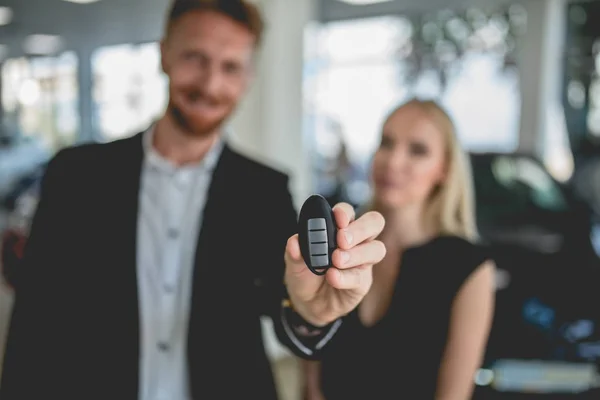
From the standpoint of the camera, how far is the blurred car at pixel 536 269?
247cm

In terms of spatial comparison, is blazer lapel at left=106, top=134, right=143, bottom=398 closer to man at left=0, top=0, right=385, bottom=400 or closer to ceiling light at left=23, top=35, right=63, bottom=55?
man at left=0, top=0, right=385, bottom=400

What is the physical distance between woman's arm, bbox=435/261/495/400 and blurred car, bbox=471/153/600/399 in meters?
0.78

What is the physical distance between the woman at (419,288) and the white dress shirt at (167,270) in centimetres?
43

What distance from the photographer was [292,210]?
4.30 feet

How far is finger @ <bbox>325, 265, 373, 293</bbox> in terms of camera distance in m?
0.74

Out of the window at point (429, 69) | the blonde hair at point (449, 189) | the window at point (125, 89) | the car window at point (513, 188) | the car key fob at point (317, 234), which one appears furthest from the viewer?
the window at point (429, 69)

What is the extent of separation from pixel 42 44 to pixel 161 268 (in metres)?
2.31

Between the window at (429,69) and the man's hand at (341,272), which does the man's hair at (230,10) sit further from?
the window at (429,69)

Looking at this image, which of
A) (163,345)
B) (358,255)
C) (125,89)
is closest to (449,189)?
(163,345)

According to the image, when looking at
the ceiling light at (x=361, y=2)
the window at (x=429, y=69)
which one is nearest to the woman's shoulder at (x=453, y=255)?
the window at (x=429, y=69)

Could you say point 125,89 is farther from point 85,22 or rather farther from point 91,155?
point 91,155

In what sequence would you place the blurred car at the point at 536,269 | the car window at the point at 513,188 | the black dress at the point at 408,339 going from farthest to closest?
the car window at the point at 513,188 < the blurred car at the point at 536,269 < the black dress at the point at 408,339

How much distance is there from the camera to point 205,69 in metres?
1.42

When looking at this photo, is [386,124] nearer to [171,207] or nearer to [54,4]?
[171,207]
